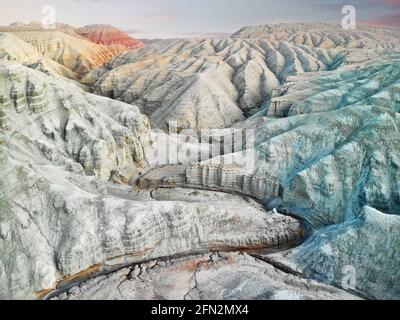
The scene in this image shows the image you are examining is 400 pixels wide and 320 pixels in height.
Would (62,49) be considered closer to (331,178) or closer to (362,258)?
(331,178)

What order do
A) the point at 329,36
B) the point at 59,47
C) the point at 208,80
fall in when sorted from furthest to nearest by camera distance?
the point at 329,36 < the point at 59,47 < the point at 208,80

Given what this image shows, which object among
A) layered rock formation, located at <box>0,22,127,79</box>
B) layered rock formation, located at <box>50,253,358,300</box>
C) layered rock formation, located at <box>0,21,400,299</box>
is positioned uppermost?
layered rock formation, located at <box>0,22,127,79</box>

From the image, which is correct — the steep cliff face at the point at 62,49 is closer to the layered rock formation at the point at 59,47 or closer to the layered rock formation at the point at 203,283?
the layered rock formation at the point at 59,47

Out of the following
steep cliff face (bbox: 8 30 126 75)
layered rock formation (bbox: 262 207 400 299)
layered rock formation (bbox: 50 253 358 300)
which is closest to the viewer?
layered rock formation (bbox: 50 253 358 300)

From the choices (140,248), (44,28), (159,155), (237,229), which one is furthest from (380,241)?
(44,28)

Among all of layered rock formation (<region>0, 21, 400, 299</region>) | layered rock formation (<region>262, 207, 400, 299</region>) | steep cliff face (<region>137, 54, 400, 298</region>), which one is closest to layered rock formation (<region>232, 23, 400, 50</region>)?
layered rock formation (<region>0, 21, 400, 299</region>)

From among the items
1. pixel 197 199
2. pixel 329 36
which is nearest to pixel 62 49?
pixel 329 36

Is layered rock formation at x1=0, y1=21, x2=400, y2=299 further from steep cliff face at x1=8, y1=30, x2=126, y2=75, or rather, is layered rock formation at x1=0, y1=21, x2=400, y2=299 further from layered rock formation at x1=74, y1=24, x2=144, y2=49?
layered rock formation at x1=74, y1=24, x2=144, y2=49

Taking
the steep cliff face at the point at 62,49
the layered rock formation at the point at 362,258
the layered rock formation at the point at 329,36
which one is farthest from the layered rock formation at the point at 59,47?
the layered rock formation at the point at 362,258
